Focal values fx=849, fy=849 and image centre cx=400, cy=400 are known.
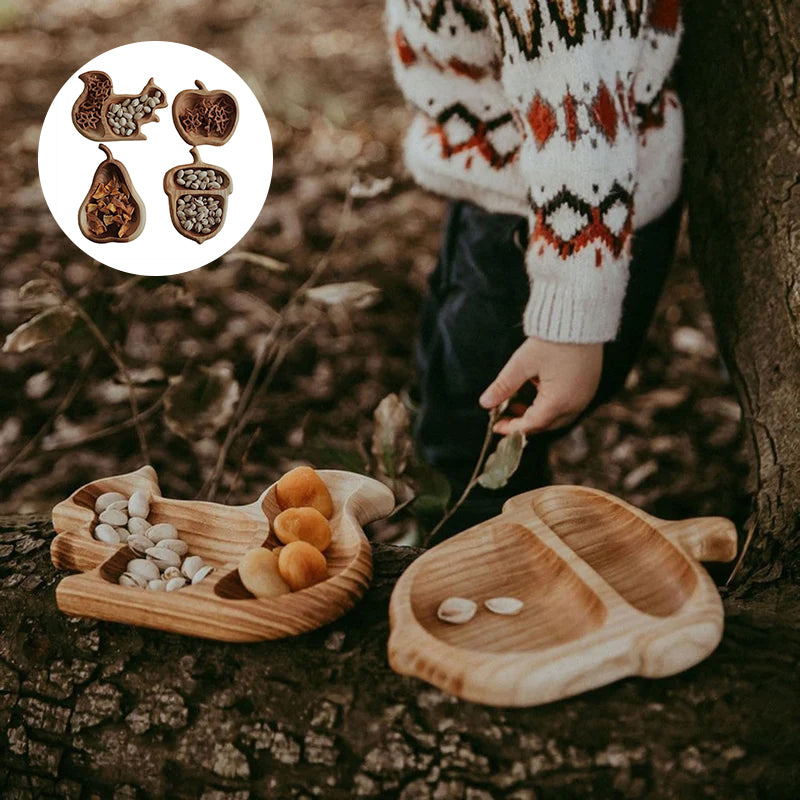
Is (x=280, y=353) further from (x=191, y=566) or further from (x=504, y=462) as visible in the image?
(x=191, y=566)

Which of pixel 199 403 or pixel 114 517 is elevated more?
pixel 114 517

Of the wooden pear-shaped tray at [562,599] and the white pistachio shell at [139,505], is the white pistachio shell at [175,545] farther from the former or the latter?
the wooden pear-shaped tray at [562,599]

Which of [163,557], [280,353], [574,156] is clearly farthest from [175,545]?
[280,353]

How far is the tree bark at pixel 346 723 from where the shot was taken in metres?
0.69

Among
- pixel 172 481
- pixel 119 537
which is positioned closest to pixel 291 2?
pixel 172 481

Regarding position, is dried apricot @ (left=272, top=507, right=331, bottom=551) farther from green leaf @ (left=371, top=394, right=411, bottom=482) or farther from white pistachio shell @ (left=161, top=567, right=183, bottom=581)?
green leaf @ (left=371, top=394, right=411, bottom=482)

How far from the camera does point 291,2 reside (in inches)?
166

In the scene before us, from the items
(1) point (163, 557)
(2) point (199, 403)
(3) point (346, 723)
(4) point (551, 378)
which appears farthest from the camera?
(2) point (199, 403)

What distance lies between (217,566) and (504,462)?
372mm

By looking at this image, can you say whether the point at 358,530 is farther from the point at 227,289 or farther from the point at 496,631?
the point at 227,289

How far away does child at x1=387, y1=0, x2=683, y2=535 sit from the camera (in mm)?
953

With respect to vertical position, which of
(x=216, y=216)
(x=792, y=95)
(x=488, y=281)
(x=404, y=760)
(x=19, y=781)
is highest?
(x=792, y=95)

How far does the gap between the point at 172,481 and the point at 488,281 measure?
0.94 metres

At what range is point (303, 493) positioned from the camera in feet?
2.98
